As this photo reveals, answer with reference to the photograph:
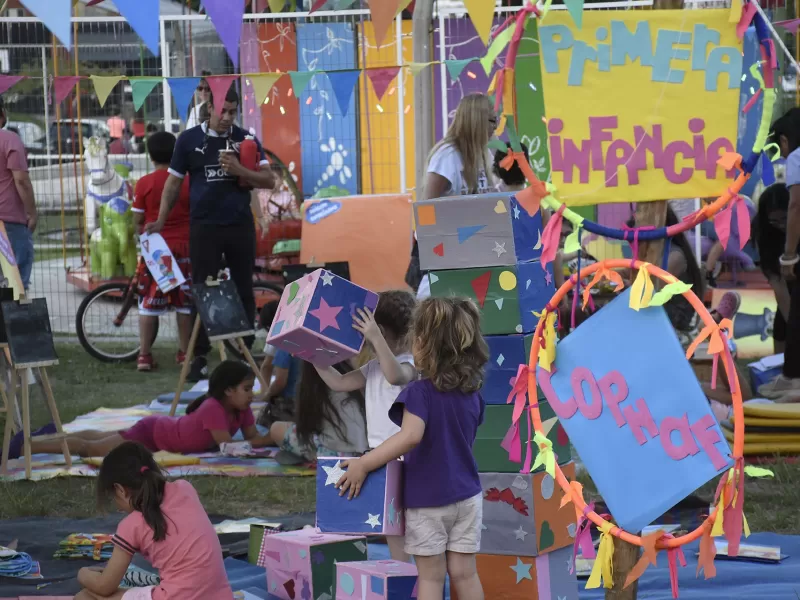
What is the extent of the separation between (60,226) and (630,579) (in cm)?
880

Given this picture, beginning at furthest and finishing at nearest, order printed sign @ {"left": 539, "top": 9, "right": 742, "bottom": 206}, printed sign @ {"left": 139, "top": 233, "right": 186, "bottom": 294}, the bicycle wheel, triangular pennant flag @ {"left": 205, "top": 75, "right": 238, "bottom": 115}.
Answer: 1. the bicycle wheel
2. printed sign @ {"left": 139, "top": 233, "right": 186, "bottom": 294}
3. triangular pennant flag @ {"left": 205, "top": 75, "right": 238, "bottom": 115}
4. printed sign @ {"left": 539, "top": 9, "right": 742, "bottom": 206}

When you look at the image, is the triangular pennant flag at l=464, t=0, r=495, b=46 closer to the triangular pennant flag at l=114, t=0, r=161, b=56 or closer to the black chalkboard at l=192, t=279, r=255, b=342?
the triangular pennant flag at l=114, t=0, r=161, b=56

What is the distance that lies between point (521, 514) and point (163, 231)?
5.21m

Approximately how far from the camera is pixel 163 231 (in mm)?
8305

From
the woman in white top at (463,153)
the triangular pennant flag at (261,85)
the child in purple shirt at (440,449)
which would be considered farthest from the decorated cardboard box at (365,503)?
the triangular pennant flag at (261,85)

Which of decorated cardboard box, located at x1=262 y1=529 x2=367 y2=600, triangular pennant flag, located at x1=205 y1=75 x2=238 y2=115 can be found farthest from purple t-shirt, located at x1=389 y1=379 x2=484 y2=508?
triangular pennant flag, located at x1=205 y1=75 x2=238 y2=115

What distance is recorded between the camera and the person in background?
712 cm

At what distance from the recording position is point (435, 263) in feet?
12.4

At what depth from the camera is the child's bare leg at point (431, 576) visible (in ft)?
11.1

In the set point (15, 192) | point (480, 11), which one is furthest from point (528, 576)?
point (15, 192)

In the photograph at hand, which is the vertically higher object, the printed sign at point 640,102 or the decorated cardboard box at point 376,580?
the printed sign at point 640,102

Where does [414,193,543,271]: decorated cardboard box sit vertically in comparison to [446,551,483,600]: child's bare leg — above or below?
above

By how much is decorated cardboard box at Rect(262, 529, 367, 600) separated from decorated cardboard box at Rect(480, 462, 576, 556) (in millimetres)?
539

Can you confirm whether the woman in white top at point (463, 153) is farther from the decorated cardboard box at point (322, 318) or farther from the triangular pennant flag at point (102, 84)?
the triangular pennant flag at point (102, 84)
